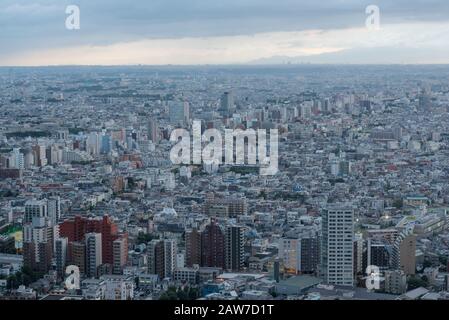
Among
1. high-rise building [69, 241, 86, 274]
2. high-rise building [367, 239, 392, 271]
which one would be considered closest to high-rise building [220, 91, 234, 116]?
high-rise building [69, 241, 86, 274]

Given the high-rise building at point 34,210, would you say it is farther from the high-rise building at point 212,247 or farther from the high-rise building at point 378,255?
the high-rise building at point 378,255

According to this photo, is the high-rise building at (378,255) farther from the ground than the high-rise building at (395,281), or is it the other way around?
the high-rise building at (395,281)

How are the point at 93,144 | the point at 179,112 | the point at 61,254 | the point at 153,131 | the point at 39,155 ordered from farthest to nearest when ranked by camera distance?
the point at 93,144 < the point at 153,131 < the point at 179,112 < the point at 39,155 < the point at 61,254

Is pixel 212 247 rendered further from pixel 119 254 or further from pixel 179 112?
pixel 179 112

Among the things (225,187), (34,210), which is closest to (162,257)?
(34,210)

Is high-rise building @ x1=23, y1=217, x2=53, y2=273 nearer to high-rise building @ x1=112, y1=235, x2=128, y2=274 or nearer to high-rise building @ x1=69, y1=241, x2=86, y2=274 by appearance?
high-rise building @ x1=69, y1=241, x2=86, y2=274

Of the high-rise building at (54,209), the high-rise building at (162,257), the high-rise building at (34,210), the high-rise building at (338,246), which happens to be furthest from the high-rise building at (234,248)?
the high-rise building at (34,210)
